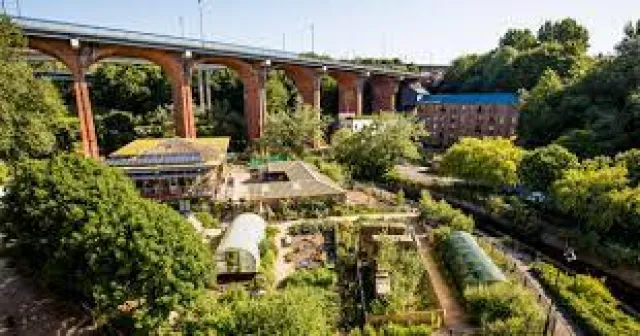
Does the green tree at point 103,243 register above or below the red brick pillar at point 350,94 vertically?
below

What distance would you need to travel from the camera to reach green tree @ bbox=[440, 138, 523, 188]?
41.3 meters

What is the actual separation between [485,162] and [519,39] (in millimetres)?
66389

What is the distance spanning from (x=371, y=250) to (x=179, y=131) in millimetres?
28627

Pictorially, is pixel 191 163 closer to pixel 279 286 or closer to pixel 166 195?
pixel 166 195

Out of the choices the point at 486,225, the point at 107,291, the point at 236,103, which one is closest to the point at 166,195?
the point at 107,291

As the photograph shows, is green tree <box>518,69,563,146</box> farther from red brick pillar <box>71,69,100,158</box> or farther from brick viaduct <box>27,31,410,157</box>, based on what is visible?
red brick pillar <box>71,69,100,158</box>

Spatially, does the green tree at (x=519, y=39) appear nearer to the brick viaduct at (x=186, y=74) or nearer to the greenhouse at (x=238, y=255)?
the brick viaduct at (x=186, y=74)

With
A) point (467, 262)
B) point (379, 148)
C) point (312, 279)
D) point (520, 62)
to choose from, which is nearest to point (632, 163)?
point (467, 262)

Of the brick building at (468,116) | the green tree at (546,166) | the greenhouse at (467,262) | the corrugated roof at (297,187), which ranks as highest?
the brick building at (468,116)

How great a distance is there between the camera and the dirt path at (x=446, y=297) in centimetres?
2156

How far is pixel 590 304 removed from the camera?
23.5 metres

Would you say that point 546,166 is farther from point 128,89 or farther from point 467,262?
point 128,89

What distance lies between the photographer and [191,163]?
1380 inches

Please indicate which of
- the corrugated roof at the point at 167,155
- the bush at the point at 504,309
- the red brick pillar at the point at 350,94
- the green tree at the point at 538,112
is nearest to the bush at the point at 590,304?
the bush at the point at 504,309
